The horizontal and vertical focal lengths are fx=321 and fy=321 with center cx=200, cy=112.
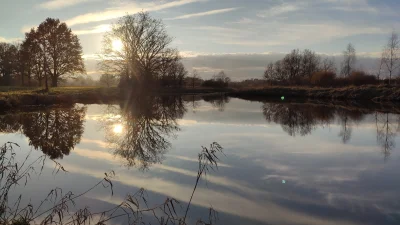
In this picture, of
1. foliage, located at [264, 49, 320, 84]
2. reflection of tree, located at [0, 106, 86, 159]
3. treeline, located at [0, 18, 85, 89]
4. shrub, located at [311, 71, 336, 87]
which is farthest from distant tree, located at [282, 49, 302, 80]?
reflection of tree, located at [0, 106, 86, 159]

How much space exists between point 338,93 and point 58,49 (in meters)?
31.2

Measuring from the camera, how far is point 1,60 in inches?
1725

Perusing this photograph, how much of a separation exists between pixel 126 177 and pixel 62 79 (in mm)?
34571

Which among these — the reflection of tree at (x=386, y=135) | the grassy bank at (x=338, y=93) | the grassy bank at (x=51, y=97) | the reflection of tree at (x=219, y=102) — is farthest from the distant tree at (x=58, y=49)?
the reflection of tree at (x=386, y=135)

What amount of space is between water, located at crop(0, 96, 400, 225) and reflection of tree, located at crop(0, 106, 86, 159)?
4 cm

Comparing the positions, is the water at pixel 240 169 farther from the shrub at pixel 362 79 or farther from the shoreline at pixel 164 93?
the shrub at pixel 362 79

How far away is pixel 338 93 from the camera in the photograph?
35844 mm

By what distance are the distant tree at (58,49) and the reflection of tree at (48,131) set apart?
19.3m

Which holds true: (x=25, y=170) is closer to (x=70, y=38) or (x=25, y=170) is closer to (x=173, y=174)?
(x=173, y=174)

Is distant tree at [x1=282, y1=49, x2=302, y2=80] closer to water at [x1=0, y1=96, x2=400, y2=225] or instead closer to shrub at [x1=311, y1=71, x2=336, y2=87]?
shrub at [x1=311, y1=71, x2=336, y2=87]

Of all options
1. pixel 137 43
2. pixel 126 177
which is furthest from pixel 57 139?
pixel 137 43

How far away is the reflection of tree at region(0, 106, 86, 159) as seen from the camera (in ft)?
32.2

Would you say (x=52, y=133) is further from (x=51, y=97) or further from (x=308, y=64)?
(x=308, y=64)

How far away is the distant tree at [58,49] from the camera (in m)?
34.6
